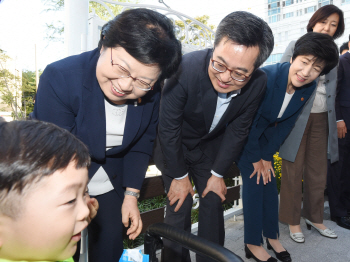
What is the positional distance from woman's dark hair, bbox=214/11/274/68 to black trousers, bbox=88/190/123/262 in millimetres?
982

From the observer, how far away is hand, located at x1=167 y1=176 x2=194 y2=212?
1.70 metres

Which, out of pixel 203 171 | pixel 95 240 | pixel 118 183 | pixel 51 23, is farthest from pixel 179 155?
pixel 51 23

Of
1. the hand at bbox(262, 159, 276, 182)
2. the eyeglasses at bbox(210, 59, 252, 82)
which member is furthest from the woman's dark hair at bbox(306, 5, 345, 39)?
the eyeglasses at bbox(210, 59, 252, 82)

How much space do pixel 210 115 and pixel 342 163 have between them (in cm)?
213

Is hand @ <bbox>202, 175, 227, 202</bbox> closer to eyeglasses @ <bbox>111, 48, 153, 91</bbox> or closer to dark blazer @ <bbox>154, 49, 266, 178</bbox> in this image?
dark blazer @ <bbox>154, 49, 266, 178</bbox>

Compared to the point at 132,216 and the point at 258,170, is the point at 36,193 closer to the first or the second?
the point at 132,216

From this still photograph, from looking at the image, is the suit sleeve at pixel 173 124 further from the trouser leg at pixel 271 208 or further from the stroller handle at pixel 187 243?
the trouser leg at pixel 271 208

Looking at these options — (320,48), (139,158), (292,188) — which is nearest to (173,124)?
(139,158)

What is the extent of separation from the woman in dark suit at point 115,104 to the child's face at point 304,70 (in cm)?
117

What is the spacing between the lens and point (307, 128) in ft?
8.60

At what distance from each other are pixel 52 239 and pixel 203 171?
49.0 inches

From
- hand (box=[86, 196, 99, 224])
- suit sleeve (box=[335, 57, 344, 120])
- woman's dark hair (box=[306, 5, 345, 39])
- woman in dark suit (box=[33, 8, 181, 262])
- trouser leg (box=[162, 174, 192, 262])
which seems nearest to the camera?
hand (box=[86, 196, 99, 224])

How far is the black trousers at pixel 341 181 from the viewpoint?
120 inches

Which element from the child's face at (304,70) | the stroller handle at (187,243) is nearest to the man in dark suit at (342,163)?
the child's face at (304,70)
